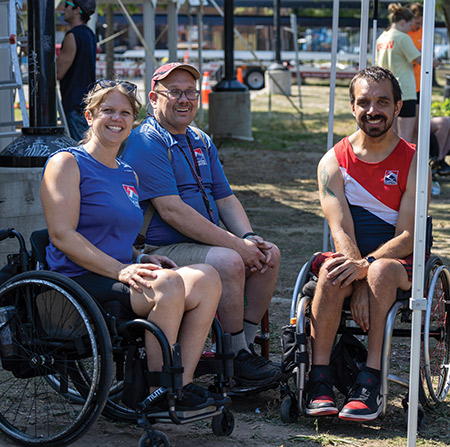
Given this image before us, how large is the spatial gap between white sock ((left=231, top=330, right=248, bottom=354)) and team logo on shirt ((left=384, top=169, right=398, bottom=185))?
971 millimetres

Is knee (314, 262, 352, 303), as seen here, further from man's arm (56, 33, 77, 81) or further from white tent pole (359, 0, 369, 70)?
man's arm (56, 33, 77, 81)

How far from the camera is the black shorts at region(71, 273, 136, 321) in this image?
323 cm

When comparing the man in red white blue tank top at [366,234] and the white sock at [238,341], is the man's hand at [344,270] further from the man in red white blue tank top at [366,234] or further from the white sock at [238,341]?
the white sock at [238,341]

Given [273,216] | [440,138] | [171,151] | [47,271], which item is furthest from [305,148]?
[47,271]

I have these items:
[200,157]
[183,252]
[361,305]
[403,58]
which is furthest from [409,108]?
[361,305]

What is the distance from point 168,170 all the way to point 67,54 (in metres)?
3.86

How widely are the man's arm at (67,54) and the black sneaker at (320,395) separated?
15.4ft

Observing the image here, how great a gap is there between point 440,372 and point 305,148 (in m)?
9.88

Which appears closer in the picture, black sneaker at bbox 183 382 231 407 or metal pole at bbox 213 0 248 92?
black sneaker at bbox 183 382 231 407

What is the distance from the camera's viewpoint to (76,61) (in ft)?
24.5

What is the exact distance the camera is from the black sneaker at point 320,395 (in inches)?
136

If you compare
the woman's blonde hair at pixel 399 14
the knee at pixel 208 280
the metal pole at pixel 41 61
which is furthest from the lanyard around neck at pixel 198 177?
the woman's blonde hair at pixel 399 14

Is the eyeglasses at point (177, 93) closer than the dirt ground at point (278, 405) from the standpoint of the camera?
No

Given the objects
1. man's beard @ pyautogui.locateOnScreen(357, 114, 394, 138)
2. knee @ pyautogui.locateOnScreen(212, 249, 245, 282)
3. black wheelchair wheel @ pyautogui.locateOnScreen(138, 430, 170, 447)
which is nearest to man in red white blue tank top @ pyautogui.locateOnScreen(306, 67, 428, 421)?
man's beard @ pyautogui.locateOnScreen(357, 114, 394, 138)
